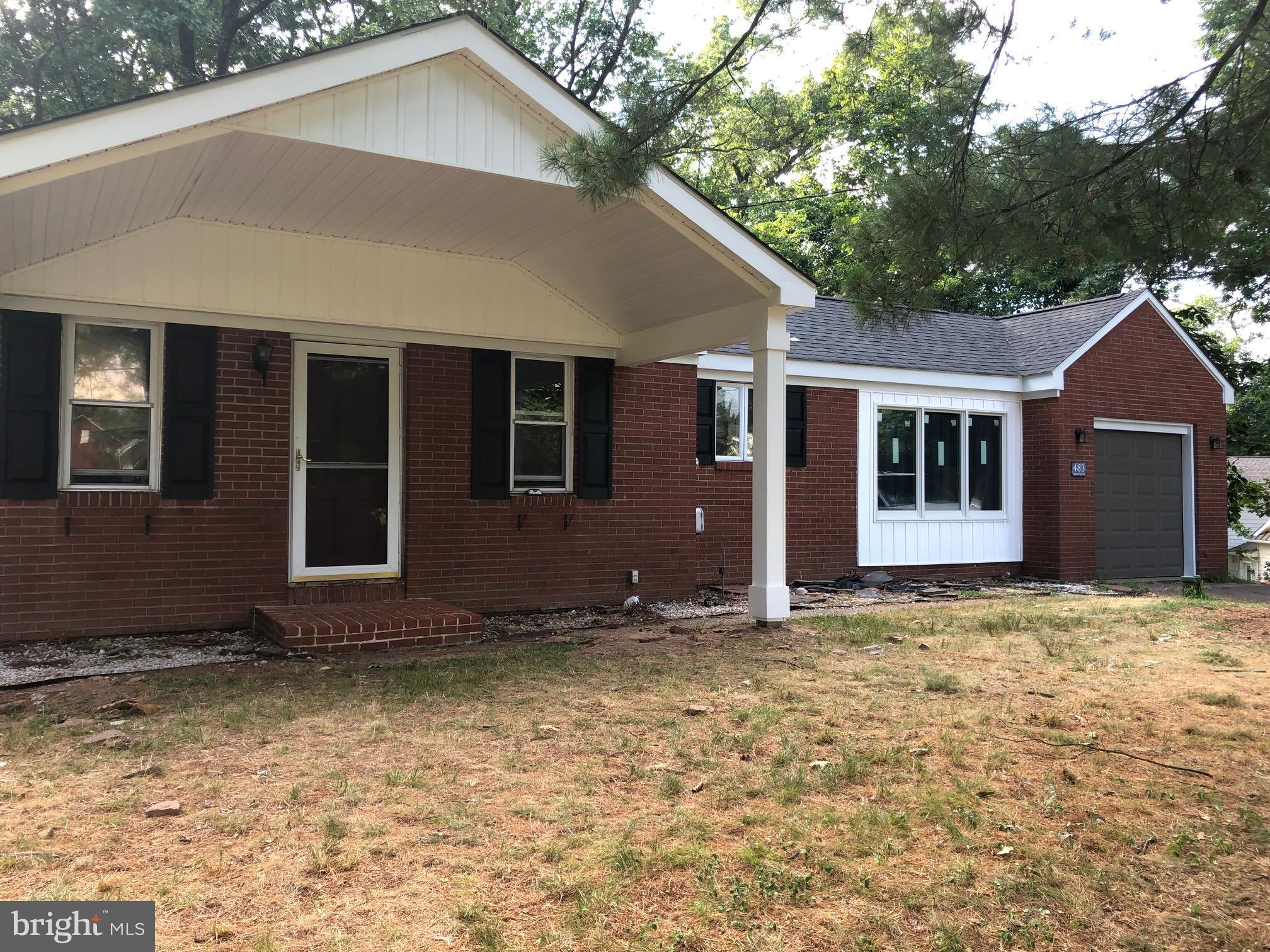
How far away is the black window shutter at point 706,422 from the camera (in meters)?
11.0

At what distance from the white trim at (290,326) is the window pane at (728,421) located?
2.39 metres

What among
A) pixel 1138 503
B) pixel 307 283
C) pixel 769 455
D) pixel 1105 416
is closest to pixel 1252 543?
pixel 1138 503

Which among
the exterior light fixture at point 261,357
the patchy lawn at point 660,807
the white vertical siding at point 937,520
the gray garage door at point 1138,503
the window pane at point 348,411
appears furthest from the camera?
the gray garage door at point 1138,503

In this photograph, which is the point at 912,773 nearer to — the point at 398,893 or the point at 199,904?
the point at 398,893

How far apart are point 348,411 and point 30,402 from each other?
2357 mm

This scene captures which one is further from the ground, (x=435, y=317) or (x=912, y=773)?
(x=435, y=317)

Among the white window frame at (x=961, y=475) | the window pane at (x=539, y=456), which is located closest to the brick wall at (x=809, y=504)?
the white window frame at (x=961, y=475)

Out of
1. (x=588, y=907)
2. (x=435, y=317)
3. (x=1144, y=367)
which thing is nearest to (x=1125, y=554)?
(x=1144, y=367)

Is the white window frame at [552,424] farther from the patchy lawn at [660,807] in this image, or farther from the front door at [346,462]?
the patchy lawn at [660,807]

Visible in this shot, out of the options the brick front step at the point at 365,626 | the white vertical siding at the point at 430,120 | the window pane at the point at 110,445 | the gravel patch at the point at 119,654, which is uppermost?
the white vertical siding at the point at 430,120

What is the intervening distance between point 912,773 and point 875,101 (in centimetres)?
2369

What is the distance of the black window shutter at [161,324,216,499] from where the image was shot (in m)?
7.34

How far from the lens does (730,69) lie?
579 cm

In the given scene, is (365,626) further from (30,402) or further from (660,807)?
(660,807)
